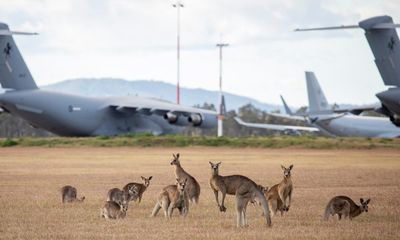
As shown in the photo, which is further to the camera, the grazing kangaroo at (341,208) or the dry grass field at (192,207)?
the grazing kangaroo at (341,208)

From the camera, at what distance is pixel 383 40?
171ft

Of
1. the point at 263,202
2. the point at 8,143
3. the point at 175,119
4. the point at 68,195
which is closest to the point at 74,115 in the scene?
the point at 175,119

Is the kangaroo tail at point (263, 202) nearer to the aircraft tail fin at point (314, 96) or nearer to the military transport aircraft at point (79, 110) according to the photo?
the military transport aircraft at point (79, 110)

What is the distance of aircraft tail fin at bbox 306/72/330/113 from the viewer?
351ft

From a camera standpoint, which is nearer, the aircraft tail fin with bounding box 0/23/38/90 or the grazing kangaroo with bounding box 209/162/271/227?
the grazing kangaroo with bounding box 209/162/271/227

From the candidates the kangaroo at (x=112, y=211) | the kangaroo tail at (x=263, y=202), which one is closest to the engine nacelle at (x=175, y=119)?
the kangaroo at (x=112, y=211)

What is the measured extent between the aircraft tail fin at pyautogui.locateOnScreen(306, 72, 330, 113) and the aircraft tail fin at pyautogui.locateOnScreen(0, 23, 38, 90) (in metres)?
35.4

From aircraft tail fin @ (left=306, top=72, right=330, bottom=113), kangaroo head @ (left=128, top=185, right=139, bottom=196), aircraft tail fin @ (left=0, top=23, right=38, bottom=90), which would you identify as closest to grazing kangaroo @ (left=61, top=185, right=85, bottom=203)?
kangaroo head @ (left=128, top=185, right=139, bottom=196)

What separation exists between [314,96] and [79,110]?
3372 centimetres

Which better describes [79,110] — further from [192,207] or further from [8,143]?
[192,207]

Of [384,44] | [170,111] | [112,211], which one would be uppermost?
[384,44]

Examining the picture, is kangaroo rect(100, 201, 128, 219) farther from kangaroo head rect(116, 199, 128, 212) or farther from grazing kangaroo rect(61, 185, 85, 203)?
grazing kangaroo rect(61, 185, 85, 203)

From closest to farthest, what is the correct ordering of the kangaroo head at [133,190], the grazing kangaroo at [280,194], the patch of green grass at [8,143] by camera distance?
1. the grazing kangaroo at [280,194]
2. the kangaroo head at [133,190]
3. the patch of green grass at [8,143]

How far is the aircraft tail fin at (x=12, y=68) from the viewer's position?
3142 inches
